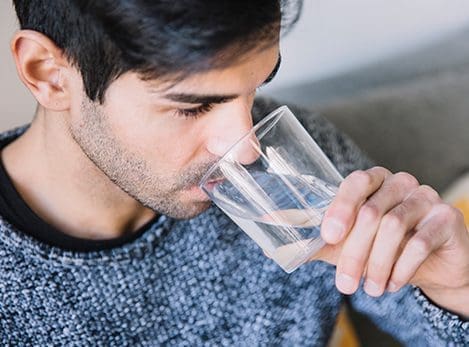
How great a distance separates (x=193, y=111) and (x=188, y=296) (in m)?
0.34

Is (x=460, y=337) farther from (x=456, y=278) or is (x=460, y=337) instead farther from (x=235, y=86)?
(x=235, y=86)

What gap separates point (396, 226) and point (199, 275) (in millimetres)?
355

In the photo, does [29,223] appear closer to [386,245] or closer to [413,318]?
[386,245]

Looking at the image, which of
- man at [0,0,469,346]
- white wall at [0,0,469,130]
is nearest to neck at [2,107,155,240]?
man at [0,0,469,346]

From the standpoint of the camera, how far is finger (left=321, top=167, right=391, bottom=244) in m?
0.91

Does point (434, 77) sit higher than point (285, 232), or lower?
lower

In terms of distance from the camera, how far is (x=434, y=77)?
67.4 inches

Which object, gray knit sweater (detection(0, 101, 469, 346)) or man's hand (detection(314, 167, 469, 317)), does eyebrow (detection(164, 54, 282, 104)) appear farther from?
gray knit sweater (detection(0, 101, 469, 346))

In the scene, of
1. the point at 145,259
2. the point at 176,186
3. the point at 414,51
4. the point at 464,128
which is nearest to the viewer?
the point at 176,186

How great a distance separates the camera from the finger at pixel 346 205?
909 mm

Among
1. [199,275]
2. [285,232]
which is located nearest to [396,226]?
[285,232]

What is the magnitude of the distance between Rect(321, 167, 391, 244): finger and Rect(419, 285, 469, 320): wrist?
0.22 m

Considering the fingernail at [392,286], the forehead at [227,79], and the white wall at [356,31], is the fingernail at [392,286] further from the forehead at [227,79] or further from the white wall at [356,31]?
the white wall at [356,31]

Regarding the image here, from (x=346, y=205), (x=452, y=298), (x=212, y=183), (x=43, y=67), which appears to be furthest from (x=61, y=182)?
(x=452, y=298)
